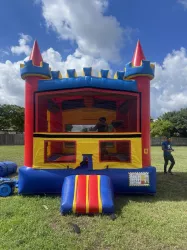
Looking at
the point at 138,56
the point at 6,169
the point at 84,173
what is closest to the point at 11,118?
the point at 6,169

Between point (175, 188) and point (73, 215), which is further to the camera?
point (175, 188)

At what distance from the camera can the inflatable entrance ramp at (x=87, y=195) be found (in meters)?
4.73

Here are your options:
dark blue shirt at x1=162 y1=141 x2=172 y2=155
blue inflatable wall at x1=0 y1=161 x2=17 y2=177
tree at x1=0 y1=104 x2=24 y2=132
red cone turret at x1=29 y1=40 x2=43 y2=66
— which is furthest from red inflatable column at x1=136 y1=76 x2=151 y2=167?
tree at x1=0 y1=104 x2=24 y2=132

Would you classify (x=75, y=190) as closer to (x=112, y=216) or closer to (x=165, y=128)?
(x=112, y=216)

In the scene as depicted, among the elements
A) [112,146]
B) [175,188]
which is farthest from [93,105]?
[175,188]

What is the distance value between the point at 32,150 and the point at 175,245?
383cm

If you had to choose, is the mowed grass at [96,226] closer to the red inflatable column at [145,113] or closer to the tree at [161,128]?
the red inflatable column at [145,113]

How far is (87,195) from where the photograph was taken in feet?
16.4

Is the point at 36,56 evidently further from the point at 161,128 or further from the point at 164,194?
the point at 161,128

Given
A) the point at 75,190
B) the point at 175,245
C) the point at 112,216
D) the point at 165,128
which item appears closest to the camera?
the point at 175,245

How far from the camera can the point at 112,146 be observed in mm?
9922

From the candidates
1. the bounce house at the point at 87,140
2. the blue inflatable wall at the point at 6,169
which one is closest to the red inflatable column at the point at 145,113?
the bounce house at the point at 87,140

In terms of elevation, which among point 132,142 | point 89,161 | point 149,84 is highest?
point 149,84

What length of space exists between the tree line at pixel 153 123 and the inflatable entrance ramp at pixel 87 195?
39462 mm
